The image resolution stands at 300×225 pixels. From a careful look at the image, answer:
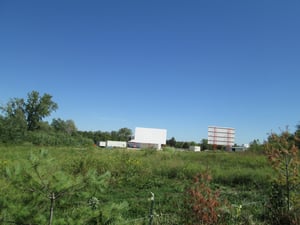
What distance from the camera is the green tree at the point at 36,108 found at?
44.4 meters

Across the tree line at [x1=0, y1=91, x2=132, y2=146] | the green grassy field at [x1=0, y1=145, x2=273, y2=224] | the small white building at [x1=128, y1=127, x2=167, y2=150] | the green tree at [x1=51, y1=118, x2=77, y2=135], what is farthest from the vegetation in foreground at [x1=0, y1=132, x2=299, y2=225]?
the green tree at [x1=51, y1=118, x2=77, y2=135]

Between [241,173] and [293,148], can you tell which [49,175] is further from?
[241,173]

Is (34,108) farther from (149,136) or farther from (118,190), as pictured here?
(118,190)

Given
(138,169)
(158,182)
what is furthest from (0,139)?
(158,182)

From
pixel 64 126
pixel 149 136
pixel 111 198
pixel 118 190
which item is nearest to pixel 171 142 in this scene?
pixel 149 136

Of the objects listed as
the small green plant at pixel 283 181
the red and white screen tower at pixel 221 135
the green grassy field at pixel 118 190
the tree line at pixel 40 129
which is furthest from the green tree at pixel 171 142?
the small green plant at pixel 283 181

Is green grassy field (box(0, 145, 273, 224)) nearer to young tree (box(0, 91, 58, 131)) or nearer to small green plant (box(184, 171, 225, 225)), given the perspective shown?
small green plant (box(184, 171, 225, 225))

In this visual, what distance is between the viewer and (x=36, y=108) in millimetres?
44812

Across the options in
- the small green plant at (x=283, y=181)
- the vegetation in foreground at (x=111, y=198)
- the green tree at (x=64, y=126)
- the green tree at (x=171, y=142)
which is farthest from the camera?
the green tree at (x=171, y=142)

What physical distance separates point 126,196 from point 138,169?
2.74m

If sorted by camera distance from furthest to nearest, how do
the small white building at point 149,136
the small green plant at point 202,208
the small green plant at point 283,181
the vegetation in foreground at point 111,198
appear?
1. the small white building at point 149,136
2. the small green plant at point 283,181
3. the small green plant at point 202,208
4. the vegetation in foreground at point 111,198

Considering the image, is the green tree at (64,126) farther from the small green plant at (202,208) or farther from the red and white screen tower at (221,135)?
the small green plant at (202,208)

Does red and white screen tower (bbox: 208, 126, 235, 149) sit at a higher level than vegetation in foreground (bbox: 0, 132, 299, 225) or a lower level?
higher

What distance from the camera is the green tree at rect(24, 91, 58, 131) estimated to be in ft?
146
